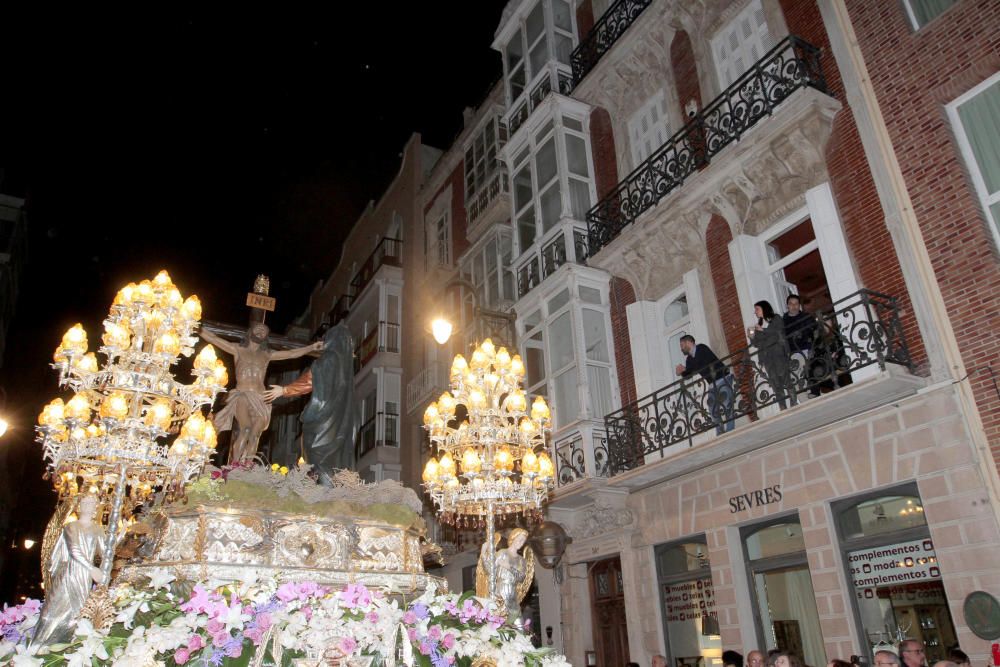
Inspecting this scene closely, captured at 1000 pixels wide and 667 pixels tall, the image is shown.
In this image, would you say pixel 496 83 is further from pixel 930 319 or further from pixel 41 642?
pixel 41 642

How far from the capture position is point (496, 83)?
74.0 feet

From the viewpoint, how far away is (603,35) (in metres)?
17.1

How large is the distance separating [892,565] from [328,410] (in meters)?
7.68

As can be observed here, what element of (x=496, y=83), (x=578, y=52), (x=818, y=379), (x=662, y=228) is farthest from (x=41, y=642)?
(x=496, y=83)

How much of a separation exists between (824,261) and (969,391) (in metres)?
2.85

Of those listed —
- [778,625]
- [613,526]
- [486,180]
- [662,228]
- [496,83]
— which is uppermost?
[496,83]

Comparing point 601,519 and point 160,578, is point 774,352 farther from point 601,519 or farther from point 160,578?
point 160,578

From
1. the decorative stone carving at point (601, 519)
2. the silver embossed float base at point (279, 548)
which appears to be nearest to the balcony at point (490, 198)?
the decorative stone carving at point (601, 519)

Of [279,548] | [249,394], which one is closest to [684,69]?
[249,394]

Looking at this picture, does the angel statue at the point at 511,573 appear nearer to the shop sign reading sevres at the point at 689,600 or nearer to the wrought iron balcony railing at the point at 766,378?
the wrought iron balcony railing at the point at 766,378

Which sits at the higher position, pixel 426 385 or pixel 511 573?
pixel 426 385

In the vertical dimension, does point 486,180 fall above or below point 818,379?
above

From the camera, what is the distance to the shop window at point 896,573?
29.6 feet

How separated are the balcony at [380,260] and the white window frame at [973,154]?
782 inches
